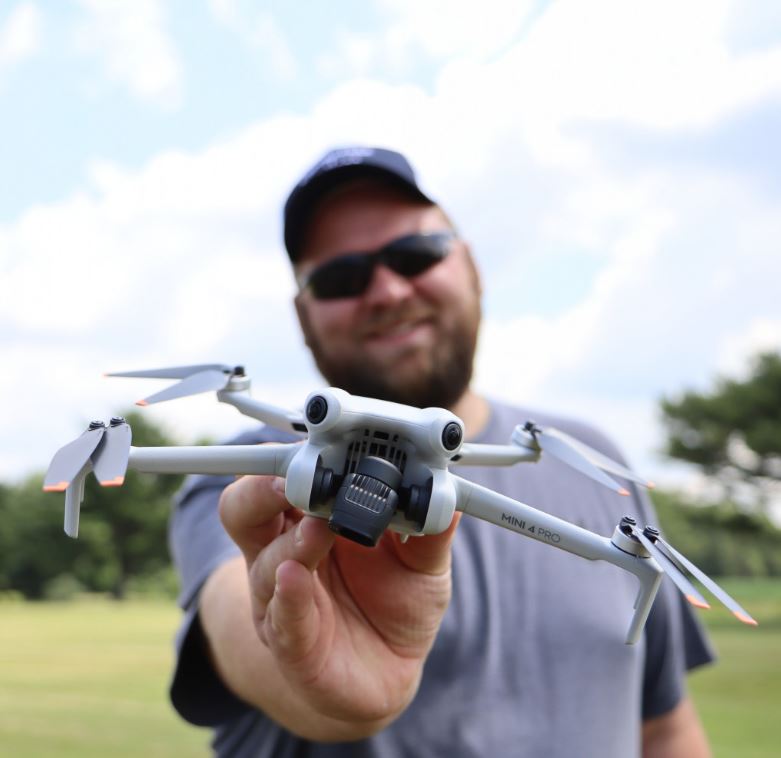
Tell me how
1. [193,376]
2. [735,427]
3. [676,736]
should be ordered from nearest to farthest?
[193,376]
[676,736]
[735,427]

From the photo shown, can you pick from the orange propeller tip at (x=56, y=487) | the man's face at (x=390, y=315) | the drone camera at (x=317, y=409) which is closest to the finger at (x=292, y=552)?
the drone camera at (x=317, y=409)

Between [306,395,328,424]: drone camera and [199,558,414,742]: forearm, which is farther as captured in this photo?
[199,558,414,742]: forearm

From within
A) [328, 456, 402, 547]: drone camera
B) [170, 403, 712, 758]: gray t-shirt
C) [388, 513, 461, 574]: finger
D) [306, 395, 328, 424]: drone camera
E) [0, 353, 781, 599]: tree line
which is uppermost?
[306, 395, 328, 424]: drone camera

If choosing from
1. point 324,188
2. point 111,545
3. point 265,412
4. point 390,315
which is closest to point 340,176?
point 324,188

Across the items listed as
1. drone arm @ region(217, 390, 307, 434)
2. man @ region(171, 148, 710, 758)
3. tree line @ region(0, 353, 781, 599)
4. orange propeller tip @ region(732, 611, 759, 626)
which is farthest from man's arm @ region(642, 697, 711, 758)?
tree line @ region(0, 353, 781, 599)

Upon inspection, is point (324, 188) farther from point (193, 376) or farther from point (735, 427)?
point (735, 427)

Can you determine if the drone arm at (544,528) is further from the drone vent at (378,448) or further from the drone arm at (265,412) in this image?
the drone arm at (265,412)

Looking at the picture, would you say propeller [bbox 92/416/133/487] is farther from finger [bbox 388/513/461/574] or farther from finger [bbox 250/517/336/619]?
finger [bbox 388/513/461/574]
